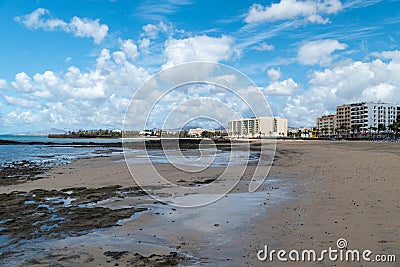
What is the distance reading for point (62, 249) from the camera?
6.66 metres

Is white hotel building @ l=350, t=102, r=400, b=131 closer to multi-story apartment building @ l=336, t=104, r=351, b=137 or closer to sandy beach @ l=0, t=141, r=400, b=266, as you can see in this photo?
multi-story apartment building @ l=336, t=104, r=351, b=137

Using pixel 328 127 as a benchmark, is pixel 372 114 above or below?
above

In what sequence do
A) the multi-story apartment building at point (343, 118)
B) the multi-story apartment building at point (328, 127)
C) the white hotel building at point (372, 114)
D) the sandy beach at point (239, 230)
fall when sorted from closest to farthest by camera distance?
the sandy beach at point (239, 230)
the white hotel building at point (372, 114)
the multi-story apartment building at point (343, 118)
the multi-story apartment building at point (328, 127)

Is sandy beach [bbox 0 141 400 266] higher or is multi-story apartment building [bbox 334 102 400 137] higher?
multi-story apartment building [bbox 334 102 400 137]

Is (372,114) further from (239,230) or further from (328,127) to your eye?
(239,230)

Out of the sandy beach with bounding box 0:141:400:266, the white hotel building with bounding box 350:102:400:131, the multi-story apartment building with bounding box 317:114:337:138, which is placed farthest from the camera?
the multi-story apartment building with bounding box 317:114:337:138

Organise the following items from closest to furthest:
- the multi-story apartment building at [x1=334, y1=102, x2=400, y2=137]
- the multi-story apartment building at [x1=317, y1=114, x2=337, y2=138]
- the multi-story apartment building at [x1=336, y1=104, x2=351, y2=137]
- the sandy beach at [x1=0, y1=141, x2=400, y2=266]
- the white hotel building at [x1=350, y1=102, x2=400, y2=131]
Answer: the sandy beach at [x1=0, y1=141, x2=400, y2=266], the multi-story apartment building at [x1=334, y1=102, x2=400, y2=137], the white hotel building at [x1=350, y1=102, x2=400, y2=131], the multi-story apartment building at [x1=336, y1=104, x2=351, y2=137], the multi-story apartment building at [x1=317, y1=114, x2=337, y2=138]

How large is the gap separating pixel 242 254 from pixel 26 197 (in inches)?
386

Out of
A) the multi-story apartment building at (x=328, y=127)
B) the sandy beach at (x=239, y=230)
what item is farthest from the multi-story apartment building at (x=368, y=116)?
the sandy beach at (x=239, y=230)

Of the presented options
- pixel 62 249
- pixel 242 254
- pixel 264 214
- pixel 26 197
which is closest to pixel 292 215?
pixel 264 214

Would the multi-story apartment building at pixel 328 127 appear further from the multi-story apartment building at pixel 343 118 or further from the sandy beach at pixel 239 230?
the sandy beach at pixel 239 230

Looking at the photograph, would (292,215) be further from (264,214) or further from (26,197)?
(26,197)

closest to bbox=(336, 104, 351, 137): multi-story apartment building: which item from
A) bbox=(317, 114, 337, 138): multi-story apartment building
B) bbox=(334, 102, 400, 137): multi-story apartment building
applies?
bbox=(334, 102, 400, 137): multi-story apartment building

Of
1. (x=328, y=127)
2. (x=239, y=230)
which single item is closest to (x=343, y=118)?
(x=328, y=127)
